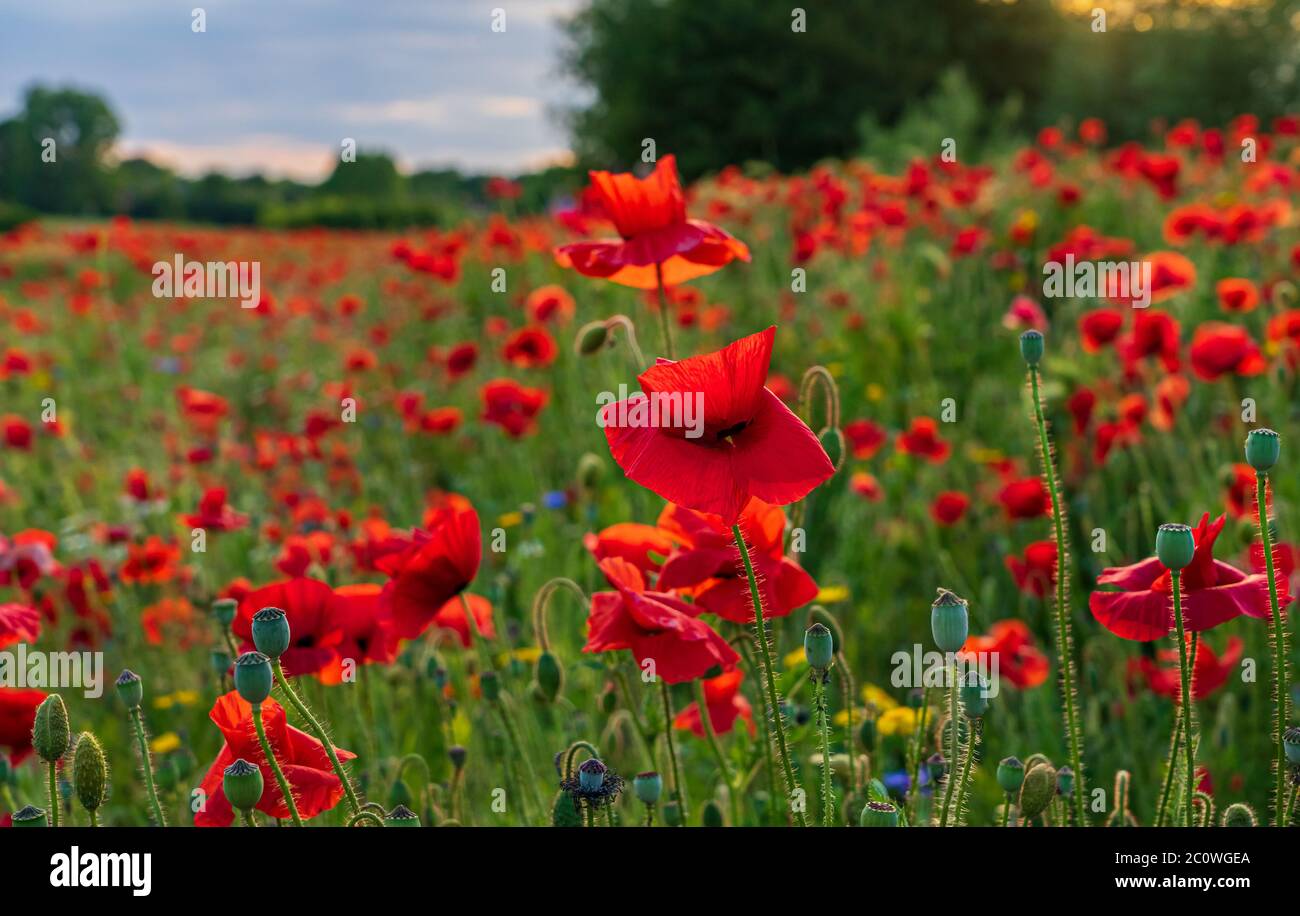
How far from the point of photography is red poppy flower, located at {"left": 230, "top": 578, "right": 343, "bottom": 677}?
149 centimetres

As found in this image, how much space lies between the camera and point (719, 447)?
1.15 meters

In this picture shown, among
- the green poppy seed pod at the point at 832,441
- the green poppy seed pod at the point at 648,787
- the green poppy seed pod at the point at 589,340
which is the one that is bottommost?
the green poppy seed pod at the point at 648,787

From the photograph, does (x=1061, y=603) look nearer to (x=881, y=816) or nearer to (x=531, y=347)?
(x=881, y=816)

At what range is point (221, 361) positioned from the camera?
22.8 feet

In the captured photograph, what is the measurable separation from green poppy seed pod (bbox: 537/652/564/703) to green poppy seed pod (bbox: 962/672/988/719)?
27.7 inches

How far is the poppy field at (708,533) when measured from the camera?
4.10ft

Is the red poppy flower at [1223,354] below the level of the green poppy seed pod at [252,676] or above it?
above

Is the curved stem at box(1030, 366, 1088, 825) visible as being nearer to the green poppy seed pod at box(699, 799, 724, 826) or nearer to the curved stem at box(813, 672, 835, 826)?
the curved stem at box(813, 672, 835, 826)

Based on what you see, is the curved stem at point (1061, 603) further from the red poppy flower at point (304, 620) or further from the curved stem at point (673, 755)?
the red poppy flower at point (304, 620)

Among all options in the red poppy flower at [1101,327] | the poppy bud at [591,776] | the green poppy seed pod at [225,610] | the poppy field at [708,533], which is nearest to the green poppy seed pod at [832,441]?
the poppy field at [708,533]

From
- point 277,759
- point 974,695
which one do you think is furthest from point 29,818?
point 974,695

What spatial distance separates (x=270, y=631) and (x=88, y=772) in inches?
10.1

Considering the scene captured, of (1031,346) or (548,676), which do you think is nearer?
(1031,346)
